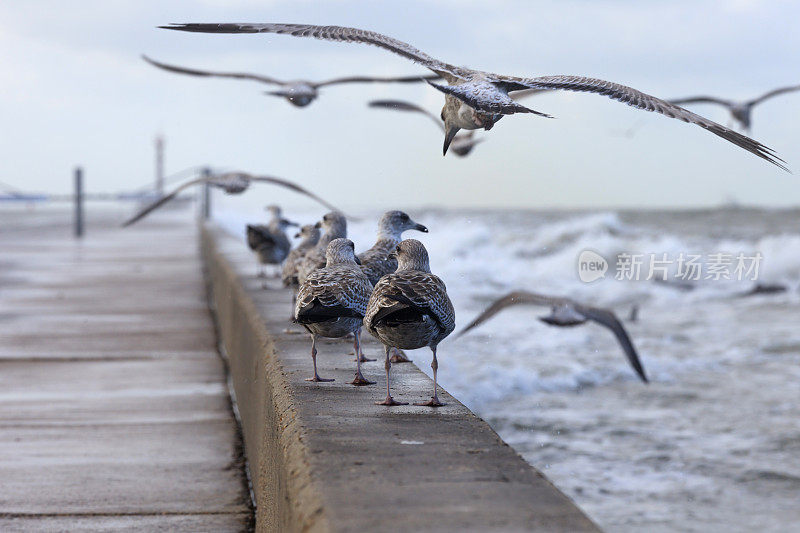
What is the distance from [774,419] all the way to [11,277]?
12915 millimetres

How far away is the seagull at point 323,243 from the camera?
647 centimetres

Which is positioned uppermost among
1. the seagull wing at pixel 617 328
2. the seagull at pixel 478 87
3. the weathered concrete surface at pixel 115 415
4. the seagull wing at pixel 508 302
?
the seagull at pixel 478 87

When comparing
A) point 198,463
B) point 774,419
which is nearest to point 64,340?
point 198,463

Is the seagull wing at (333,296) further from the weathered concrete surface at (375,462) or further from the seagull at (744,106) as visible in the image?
the seagull at (744,106)

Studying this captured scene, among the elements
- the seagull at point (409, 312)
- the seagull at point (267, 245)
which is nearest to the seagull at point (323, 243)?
the seagull at point (409, 312)

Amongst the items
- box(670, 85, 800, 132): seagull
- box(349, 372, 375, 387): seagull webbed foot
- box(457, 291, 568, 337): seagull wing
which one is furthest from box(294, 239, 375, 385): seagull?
box(670, 85, 800, 132): seagull

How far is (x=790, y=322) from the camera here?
70.8ft

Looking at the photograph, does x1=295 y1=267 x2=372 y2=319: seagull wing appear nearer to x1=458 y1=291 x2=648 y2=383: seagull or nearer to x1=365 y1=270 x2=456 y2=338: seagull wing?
x1=365 y1=270 x2=456 y2=338: seagull wing

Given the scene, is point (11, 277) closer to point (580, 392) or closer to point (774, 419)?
point (580, 392)

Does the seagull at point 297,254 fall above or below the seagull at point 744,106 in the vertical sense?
below

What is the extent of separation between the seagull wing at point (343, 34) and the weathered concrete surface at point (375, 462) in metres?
1.79

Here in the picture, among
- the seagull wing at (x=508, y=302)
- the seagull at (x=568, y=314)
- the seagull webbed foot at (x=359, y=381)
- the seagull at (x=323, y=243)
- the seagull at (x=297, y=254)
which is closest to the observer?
the seagull webbed foot at (x=359, y=381)

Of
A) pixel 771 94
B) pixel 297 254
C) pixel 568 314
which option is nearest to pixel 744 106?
pixel 771 94

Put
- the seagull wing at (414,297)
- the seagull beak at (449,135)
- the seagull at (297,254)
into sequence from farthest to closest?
the seagull at (297,254)
the seagull beak at (449,135)
the seagull wing at (414,297)
